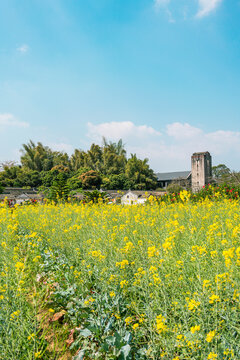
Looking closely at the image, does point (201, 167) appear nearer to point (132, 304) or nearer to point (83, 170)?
point (83, 170)

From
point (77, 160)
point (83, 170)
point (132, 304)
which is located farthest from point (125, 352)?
point (77, 160)

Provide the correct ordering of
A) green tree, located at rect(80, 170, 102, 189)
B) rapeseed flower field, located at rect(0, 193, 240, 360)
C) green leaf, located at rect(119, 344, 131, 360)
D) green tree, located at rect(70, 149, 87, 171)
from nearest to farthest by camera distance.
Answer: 1. rapeseed flower field, located at rect(0, 193, 240, 360)
2. green leaf, located at rect(119, 344, 131, 360)
3. green tree, located at rect(80, 170, 102, 189)
4. green tree, located at rect(70, 149, 87, 171)

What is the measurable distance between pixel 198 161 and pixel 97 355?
42.4 m

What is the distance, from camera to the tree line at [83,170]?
38.7 metres

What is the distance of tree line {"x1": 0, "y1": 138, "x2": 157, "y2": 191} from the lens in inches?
1524

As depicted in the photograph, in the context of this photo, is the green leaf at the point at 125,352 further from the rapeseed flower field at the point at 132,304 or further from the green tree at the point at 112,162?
the green tree at the point at 112,162

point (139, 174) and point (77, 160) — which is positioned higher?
point (77, 160)

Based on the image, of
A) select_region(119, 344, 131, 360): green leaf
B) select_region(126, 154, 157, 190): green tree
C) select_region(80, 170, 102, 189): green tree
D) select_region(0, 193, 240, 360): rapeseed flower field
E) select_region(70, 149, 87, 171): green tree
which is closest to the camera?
select_region(0, 193, 240, 360): rapeseed flower field

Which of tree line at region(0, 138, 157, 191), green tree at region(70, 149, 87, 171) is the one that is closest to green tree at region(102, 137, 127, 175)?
tree line at region(0, 138, 157, 191)

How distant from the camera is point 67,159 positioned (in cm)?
4928

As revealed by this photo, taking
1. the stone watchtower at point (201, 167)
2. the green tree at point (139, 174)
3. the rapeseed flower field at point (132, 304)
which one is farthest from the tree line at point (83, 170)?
the rapeseed flower field at point (132, 304)

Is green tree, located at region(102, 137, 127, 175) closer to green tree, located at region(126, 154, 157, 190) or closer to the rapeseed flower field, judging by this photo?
green tree, located at region(126, 154, 157, 190)

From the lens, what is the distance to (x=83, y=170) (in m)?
41.1

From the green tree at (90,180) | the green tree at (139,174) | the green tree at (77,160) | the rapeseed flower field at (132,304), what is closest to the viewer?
the rapeseed flower field at (132,304)
